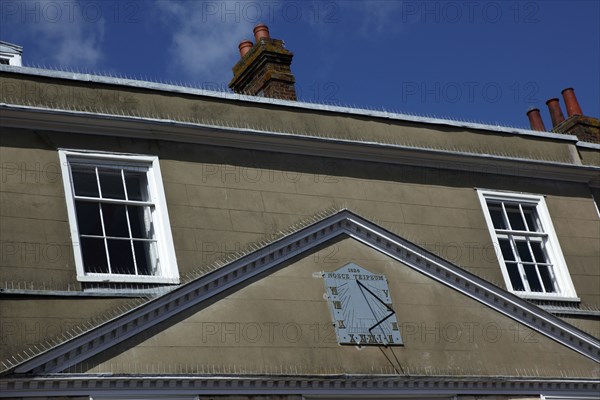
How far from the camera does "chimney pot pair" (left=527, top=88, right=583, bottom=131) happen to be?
2253 centimetres

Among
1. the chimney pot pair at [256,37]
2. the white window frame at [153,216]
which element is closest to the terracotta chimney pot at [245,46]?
the chimney pot pair at [256,37]

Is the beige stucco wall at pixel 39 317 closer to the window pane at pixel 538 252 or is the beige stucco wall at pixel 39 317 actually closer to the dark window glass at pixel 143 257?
the dark window glass at pixel 143 257

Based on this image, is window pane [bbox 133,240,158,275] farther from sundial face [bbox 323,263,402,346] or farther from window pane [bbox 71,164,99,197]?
sundial face [bbox 323,263,402,346]

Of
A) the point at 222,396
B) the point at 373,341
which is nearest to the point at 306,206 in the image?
the point at 373,341

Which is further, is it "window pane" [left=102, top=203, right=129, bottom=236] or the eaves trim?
"window pane" [left=102, top=203, right=129, bottom=236]

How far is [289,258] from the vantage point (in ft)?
49.5

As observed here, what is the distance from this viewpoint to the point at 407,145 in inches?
696

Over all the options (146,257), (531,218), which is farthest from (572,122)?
(146,257)

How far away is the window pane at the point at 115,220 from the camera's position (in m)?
14.5

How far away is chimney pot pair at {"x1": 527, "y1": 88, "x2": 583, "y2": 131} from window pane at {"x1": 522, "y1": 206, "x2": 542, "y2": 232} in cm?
479

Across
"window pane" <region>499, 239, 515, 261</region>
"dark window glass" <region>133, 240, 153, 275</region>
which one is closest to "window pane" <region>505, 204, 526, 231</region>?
"window pane" <region>499, 239, 515, 261</region>

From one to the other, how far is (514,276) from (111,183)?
6970 millimetres

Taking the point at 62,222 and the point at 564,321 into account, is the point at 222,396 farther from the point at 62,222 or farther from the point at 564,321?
the point at 564,321

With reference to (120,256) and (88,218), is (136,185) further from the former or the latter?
(120,256)
